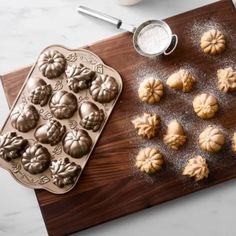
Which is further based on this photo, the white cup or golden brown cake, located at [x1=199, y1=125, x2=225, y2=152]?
the white cup

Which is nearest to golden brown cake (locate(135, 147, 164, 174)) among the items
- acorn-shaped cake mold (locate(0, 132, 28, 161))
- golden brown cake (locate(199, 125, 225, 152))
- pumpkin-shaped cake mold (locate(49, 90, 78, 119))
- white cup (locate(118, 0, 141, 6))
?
golden brown cake (locate(199, 125, 225, 152))

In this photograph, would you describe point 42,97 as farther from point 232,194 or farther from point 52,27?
point 232,194

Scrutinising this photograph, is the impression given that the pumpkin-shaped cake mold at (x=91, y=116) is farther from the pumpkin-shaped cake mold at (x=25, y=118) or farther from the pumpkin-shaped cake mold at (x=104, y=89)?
the pumpkin-shaped cake mold at (x=25, y=118)

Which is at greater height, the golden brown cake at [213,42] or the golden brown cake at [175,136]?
the golden brown cake at [213,42]

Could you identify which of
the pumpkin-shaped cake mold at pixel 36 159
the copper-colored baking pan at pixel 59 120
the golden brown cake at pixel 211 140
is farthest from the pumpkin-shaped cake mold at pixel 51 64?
the golden brown cake at pixel 211 140

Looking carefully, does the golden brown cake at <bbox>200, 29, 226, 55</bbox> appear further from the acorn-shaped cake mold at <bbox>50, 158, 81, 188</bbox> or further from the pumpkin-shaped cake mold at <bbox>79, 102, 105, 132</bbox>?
the acorn-shaped cake mold at <bbox>50, 158, 81, 188</bbox>

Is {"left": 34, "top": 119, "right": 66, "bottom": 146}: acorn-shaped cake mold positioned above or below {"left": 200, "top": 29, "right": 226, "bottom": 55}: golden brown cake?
below

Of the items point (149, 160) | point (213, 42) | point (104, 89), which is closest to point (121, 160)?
point (149, 160)

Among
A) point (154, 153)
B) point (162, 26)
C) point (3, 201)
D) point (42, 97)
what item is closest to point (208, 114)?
point (154, 153)
